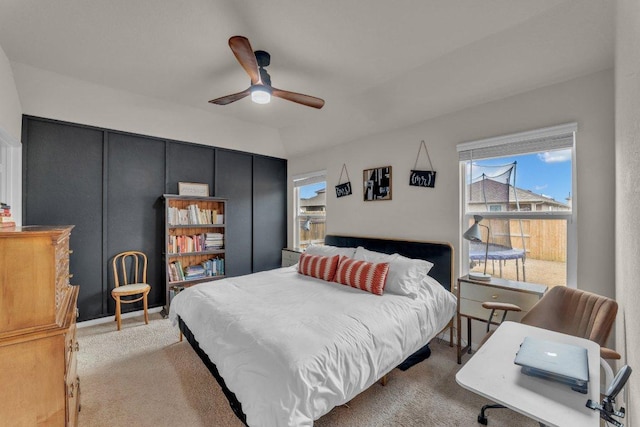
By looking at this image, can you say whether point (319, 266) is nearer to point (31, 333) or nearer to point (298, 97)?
point (298, 97)

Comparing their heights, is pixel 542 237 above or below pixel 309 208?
below

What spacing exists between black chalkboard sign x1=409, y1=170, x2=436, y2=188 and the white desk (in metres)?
2.10

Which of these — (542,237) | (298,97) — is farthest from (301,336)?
(542,237)

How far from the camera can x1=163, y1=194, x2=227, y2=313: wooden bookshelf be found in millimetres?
3912

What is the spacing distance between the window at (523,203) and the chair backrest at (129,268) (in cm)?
412

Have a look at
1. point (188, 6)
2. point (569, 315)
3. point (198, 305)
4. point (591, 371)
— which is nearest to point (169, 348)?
point (198, 305)

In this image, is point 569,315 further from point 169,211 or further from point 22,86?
point 22,86

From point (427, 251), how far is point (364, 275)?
93cm

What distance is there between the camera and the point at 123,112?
3.53 meters

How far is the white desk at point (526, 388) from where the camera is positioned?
0.97 meters

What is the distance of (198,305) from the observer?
241 centimetres

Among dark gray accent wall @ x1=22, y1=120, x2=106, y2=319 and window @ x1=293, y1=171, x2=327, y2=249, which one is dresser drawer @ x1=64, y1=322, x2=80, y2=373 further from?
window @ x1=293, y1=171, x2=327, y2=249

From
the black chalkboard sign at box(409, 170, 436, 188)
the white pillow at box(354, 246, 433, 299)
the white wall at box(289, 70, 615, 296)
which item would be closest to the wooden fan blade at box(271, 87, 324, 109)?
the white wall at box(289, 70, 615, 296)

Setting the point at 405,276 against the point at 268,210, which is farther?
the point at 268,210
